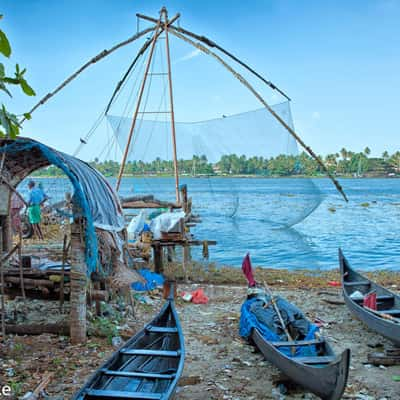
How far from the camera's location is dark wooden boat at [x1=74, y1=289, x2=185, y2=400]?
4.24 meters

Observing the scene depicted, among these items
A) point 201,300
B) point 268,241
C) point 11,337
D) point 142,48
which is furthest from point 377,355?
point 268,241

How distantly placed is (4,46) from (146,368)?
160 inches

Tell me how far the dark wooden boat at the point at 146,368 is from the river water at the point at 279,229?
573 centimetres

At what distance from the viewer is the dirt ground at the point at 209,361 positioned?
529cm

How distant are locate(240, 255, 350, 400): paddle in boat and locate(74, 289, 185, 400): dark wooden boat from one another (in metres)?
1.18

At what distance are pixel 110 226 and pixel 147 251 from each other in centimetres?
387

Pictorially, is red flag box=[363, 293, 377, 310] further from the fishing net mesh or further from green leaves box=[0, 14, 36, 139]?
green leaves box=[0, 14, 36, 139]

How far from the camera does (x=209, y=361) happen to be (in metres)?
6.30

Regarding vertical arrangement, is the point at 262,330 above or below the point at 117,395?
below

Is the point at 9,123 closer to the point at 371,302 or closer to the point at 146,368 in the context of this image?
the point at 146,368

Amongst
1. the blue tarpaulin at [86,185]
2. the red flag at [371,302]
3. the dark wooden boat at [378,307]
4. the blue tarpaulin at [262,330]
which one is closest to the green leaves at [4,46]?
the blue tarpaulin at [86,185]

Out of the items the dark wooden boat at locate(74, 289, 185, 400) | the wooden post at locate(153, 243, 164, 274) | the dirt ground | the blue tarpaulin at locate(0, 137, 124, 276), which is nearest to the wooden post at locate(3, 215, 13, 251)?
the blue tarpaulin at locate(0, 137, 124, 276)

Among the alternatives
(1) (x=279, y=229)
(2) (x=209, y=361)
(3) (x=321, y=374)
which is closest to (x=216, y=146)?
(1) (x=279, y=229)

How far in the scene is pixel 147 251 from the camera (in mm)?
10789
